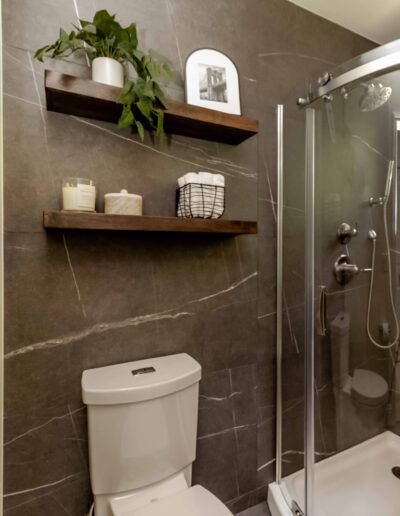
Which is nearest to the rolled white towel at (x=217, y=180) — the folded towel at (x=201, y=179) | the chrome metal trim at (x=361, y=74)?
the folded towel at (x=201, y=179)

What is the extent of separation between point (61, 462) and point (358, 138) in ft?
5.69

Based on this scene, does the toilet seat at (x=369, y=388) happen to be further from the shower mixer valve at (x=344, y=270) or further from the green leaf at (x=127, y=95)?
the green leaf at (x=127, y=95)

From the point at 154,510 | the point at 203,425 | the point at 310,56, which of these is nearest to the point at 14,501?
the point at 154,510

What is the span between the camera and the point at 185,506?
983mm

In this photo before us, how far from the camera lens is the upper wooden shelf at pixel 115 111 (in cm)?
95

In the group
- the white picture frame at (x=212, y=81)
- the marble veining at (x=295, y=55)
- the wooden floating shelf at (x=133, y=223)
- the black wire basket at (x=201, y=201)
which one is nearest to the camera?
the wooden floating shelf at (x=133, y=223)

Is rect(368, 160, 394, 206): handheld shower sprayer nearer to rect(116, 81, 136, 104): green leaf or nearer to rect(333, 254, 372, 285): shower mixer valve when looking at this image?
rect(333, 254, 372, 285): shower mixer valve

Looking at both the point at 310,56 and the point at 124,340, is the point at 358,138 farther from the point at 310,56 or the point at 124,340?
the point at 124,340

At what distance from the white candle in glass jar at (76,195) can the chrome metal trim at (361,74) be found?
1.02m

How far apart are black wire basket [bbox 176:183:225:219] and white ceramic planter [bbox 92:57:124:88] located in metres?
0.43

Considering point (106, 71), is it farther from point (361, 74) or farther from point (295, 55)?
→ point (295, 55)

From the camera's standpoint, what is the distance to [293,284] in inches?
56.6

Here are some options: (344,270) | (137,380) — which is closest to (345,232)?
(344,270)

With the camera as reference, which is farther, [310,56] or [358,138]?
[310,56]
